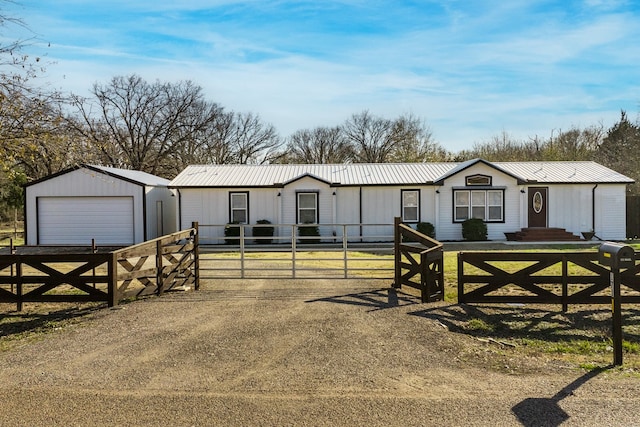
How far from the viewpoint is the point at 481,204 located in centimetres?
2441

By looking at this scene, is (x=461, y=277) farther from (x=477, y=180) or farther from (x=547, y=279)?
(x=477, y=180)

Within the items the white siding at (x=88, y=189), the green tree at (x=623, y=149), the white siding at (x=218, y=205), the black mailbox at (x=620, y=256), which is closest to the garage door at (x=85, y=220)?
the white siding at (x=88, y=189)

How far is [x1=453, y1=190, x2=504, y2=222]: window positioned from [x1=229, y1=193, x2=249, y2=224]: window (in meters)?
9.71

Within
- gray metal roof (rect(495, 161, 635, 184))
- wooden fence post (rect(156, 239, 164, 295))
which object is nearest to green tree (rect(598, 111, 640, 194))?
gray metal roof (rect(495, 161, 635, 184))

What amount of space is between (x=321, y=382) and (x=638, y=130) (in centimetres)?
4648

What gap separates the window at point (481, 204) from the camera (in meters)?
24.4

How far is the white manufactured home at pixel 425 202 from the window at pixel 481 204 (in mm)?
45

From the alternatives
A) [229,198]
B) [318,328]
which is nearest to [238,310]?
[318,328]

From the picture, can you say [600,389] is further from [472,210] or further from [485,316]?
[472,210]

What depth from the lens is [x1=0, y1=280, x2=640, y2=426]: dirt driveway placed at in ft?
15.5

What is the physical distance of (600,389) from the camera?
5.39m

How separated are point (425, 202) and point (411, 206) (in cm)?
67

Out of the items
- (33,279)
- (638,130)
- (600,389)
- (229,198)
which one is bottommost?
(600,389)

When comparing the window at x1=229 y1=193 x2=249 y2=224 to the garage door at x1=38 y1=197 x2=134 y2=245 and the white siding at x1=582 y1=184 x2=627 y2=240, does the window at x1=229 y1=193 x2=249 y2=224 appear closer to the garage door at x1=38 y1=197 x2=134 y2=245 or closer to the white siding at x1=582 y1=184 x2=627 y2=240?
the garage door at x1=38 y1=197 x2=134 y2=245
